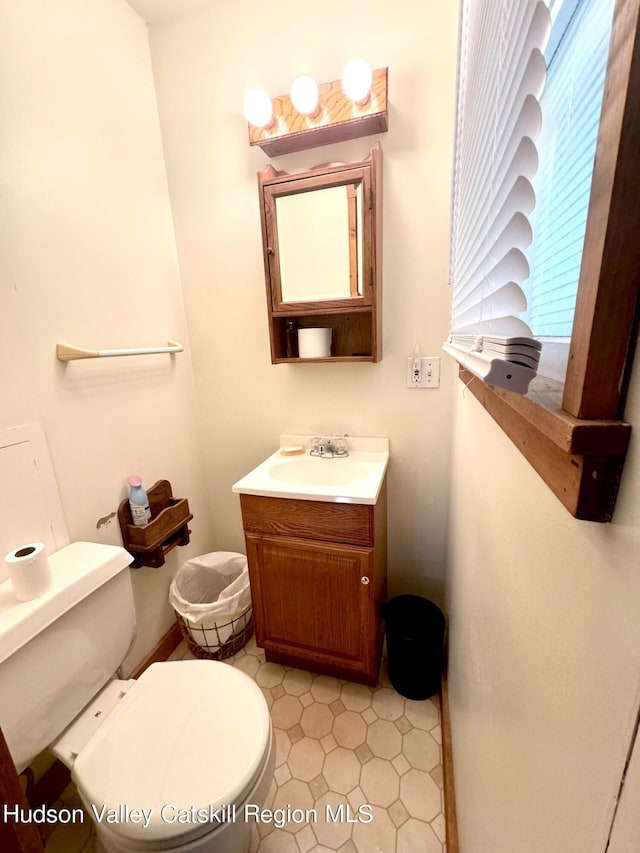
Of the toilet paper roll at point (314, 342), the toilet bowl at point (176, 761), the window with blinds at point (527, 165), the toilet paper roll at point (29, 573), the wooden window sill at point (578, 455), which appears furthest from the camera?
the toilet paper roll at point (314, 342)

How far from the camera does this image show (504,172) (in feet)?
1.34

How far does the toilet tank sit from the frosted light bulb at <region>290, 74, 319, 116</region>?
5.14 ft

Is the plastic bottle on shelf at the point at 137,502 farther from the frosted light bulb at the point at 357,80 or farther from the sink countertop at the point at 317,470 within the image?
the frosted light bulb at the point at 357,80

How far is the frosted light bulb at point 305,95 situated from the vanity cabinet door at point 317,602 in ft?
4.88

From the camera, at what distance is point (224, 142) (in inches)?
54.5

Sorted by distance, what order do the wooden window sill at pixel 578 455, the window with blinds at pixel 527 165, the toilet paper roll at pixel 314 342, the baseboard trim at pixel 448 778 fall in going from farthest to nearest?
1. the toilet paper roll at pixel 314 342
2. the baseboard trim at pixel 448 778
3. the window with blinds at pixel 527 165
4. the wooden window sill at pixel 578 455

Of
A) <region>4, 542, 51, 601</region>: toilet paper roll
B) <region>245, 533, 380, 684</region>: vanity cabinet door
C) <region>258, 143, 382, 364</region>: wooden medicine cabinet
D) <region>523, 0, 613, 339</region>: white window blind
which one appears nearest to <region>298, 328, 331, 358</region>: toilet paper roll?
<region>258, 143, 382, 364</region>: wooden medicine cabinet

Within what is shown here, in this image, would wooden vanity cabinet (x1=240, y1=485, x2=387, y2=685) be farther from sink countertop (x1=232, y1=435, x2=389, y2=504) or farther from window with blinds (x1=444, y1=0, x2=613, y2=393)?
window with blinds (x1=444, y1=0, x2=613, y2=393)

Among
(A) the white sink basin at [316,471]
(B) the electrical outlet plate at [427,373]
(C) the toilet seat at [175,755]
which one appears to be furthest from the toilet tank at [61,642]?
(B) the electrical outlet plate at [427,373]

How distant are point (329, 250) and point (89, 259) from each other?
83 centimetres

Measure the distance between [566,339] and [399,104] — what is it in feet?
4.12

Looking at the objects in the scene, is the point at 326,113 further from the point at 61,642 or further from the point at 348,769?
the point at 348,769

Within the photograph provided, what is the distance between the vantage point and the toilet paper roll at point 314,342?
1.35 metres

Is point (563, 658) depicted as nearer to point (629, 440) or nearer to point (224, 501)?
point (629, 440)
